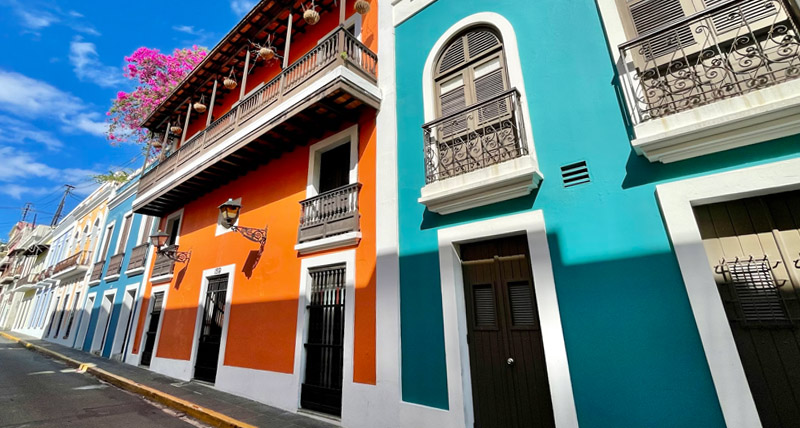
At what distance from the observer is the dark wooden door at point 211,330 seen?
796 centimetres

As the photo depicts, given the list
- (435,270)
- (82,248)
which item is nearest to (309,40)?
(435,270)

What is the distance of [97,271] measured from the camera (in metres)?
15.0

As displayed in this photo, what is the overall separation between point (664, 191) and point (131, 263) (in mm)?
15784

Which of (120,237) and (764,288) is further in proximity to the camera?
(120,237)

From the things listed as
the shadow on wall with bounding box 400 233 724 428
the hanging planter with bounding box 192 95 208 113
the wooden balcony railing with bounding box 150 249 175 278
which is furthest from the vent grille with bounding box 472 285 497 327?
the hanging planter with bounding box 192 95 208 113

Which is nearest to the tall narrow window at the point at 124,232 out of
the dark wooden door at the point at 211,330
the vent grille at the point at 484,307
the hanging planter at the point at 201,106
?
the hanging planter at the point at 201,106

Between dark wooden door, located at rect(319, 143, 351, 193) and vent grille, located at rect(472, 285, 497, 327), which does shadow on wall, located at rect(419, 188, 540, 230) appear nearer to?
vent grille, located at rect(472, 285, 497, 327)

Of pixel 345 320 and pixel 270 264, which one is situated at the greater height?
pixel 270 264

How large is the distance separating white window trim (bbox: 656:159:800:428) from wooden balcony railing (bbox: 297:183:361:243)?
4355mm

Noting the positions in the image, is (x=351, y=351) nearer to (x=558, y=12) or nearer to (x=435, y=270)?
(x=435, y=270)

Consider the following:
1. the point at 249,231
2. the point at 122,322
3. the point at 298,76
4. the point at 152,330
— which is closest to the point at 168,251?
the point at 152,330

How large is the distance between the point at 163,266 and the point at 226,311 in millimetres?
4655

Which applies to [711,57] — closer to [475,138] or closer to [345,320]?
[475,138]

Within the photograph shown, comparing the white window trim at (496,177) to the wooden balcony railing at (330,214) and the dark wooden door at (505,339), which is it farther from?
the wooden balcony railing at (330,214)
